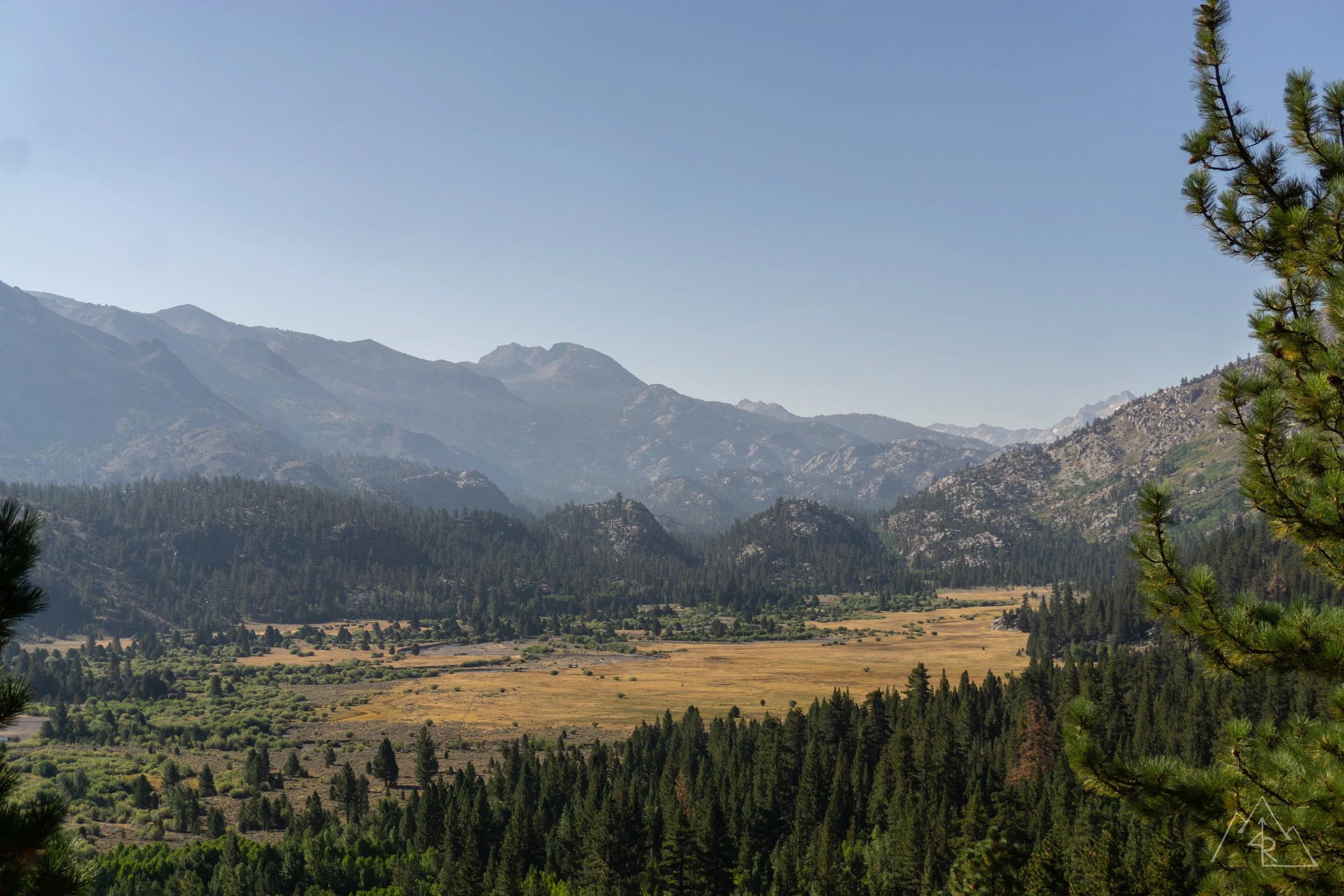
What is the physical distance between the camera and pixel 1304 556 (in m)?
17.2

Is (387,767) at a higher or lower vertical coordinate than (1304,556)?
lower

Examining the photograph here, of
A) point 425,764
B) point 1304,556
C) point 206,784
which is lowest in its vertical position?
point 206,784

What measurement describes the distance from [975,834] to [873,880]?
9113 mm

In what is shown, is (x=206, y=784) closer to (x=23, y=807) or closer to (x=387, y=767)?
(x=387, y=767)

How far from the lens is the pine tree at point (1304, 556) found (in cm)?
1530

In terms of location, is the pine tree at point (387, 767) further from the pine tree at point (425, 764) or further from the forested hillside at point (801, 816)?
the forested hillside at point (801, 816)

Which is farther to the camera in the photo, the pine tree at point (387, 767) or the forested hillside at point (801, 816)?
the pine tree at point (387, 767)

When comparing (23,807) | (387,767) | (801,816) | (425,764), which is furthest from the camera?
(387,767)

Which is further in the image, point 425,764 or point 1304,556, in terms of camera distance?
point 425,764

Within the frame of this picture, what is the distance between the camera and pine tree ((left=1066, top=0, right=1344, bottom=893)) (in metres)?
15.3

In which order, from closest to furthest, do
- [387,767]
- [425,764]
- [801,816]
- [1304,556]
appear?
[1304,556]
[801,816]
[425,764]
[387,767]

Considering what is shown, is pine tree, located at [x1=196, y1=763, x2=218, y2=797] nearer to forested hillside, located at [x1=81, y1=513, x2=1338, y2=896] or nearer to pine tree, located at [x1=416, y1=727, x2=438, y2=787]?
forested hillside, located at [x1=81, y1=513, x2=1338, y2=896]

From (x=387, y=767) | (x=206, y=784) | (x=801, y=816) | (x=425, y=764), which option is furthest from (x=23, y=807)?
(x=206, y=784)

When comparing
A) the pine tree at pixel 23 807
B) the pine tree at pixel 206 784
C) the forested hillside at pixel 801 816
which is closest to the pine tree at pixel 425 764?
the forested hillside at pixel 801 816
